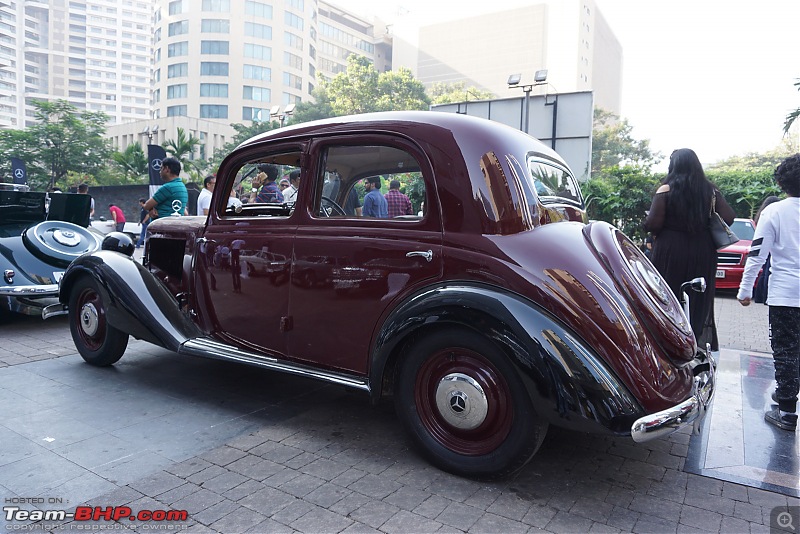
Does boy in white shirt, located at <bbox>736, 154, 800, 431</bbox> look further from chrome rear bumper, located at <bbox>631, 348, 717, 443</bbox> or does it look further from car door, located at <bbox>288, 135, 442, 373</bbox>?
car door, located at <bbox>288, 135, 442, 373</bbox>

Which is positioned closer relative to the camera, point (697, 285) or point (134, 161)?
point (697, 285)

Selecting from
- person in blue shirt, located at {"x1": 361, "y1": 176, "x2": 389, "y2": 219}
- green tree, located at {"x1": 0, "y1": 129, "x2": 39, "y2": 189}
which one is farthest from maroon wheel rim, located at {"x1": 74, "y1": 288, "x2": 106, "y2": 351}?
green tree, located at {"x1": 0, "y1": 129, "x2": 39, "y2": 189}

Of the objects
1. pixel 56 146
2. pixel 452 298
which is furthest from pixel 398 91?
pixel 452 298

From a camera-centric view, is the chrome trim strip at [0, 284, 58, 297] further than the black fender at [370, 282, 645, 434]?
Yes

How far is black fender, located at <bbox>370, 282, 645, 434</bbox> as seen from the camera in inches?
93.9

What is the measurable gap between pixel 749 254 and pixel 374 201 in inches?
109

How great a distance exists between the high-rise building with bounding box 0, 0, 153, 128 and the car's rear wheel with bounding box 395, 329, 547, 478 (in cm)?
13479

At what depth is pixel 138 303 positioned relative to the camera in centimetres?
407

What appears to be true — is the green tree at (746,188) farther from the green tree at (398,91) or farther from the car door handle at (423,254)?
the green tree at (398,91)

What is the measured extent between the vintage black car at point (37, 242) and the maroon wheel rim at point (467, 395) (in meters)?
4.93

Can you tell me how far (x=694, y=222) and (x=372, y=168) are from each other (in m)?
2.63

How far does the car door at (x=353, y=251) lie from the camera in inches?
118

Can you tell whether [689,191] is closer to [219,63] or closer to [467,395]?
[467,395]

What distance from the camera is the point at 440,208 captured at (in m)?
2.96
